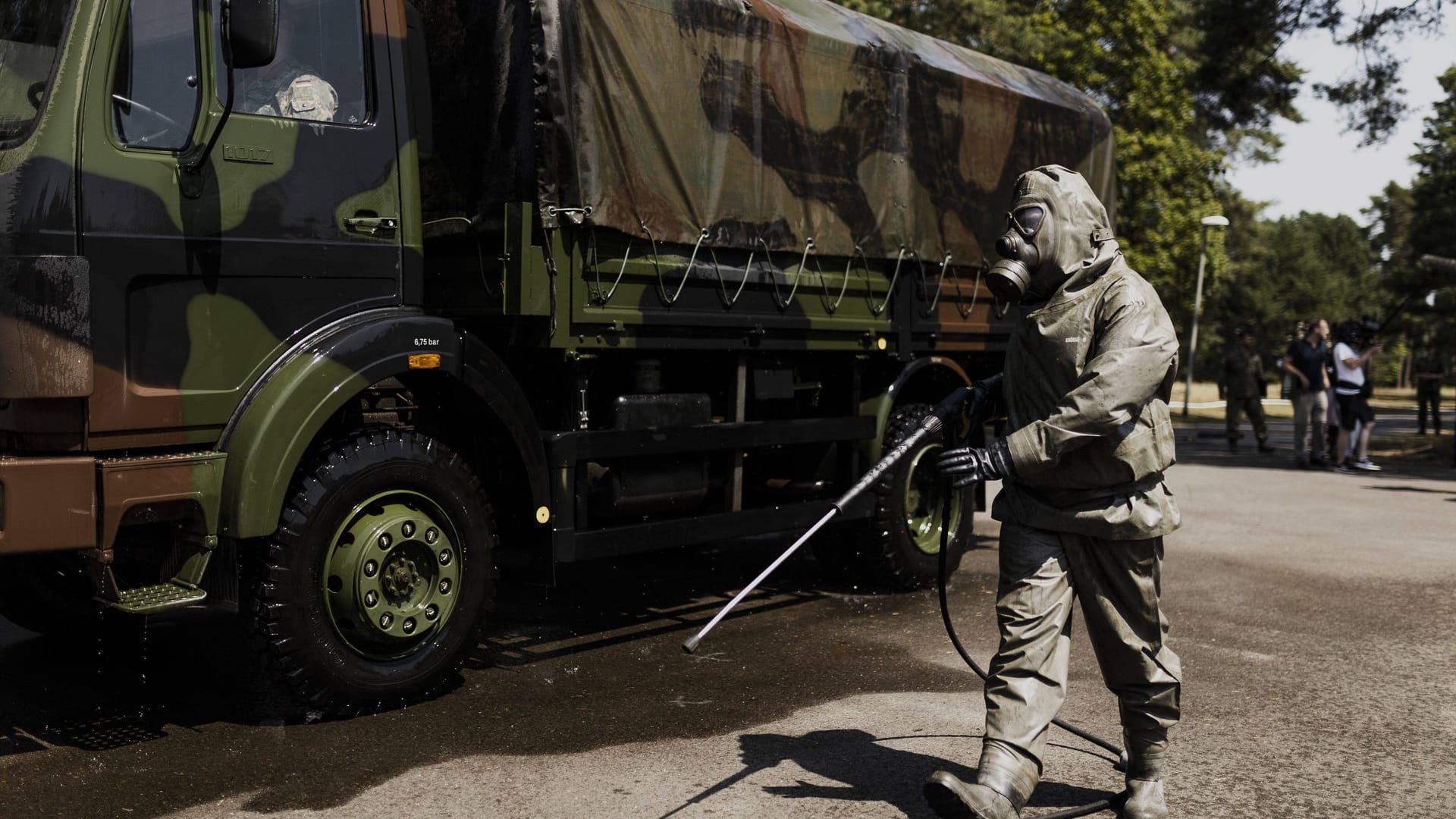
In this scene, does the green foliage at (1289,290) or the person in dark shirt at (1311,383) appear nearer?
the person in dark shirt at (1311,383)

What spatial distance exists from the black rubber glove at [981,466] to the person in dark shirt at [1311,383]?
14.0 metres

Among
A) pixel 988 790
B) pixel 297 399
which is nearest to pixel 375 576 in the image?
pixel 297 399

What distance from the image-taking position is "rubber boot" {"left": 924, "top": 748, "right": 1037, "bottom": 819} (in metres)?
3.81

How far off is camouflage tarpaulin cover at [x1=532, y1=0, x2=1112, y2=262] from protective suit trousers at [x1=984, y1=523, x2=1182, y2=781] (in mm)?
2623

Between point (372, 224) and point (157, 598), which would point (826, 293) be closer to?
point (372, 224)

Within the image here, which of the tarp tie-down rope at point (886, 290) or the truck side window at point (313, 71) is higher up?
the truck side window at point (313, 71)

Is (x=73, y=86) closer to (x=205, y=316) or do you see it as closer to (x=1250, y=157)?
(x=205, y=316)

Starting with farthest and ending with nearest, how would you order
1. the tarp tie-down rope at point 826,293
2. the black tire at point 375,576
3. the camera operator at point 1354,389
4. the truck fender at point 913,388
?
the camera operator at point 1354,389
the truck fender at point 913,388
the tarp tie-down rope at point 826,293
the black tire at point 375,576

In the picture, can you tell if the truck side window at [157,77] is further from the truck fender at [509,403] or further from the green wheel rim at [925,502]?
the green wheel rim at [925,502]

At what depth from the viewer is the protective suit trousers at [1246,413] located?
20328mm

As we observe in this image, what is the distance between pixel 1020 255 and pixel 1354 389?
45.3 ft

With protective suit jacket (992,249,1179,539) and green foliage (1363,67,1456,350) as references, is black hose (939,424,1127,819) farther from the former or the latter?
green foliage (1363,67,1456,350)

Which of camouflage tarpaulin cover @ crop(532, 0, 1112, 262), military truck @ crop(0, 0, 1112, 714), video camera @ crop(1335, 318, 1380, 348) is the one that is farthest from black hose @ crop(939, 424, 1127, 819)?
video camera @ crop(1335, 318, 1380, 348)

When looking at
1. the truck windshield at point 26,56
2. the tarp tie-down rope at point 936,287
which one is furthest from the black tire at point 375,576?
the tarp tie-down rope at point 936,287
